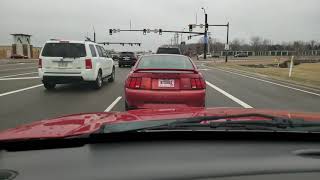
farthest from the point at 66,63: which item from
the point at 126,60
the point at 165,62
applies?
the point at 126,60

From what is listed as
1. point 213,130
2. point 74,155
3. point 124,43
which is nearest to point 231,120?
point 213,130

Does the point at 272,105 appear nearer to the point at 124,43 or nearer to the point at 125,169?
the point at 125,169

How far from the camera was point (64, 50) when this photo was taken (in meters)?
18.2

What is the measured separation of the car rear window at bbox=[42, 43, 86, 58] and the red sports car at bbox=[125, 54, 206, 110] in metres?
8.31

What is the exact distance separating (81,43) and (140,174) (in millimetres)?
15902

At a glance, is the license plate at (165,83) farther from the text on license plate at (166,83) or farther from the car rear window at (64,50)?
the car rear window at (64,50)

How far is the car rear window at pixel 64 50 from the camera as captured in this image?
59.6 ft

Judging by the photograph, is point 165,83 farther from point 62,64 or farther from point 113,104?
point 62,64

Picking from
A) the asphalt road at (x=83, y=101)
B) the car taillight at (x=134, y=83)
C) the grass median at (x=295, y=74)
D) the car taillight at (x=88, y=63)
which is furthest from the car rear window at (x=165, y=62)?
the grass median at (x=295, y=74)

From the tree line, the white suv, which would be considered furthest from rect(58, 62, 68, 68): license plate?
the tree line

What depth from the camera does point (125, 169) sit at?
2.80 metres

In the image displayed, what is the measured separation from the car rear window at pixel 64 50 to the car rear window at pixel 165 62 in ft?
24.2

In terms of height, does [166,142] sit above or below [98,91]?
above

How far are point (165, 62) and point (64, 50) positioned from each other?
8.22 m
